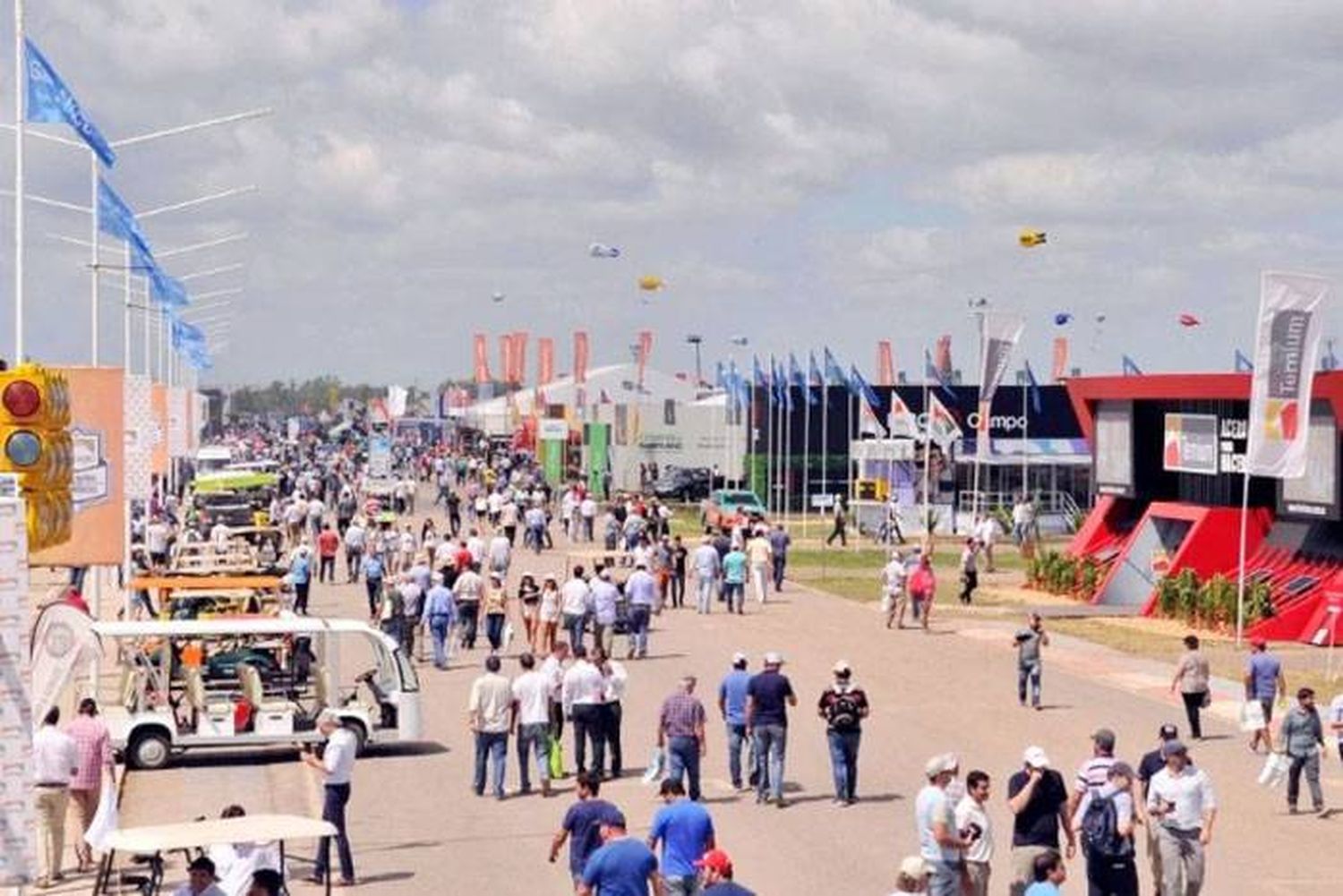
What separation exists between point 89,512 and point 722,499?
44.6m

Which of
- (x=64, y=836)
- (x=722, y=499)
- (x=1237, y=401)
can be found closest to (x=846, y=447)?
(x=722, y=499)

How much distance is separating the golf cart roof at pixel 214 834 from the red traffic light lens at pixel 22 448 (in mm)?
2729

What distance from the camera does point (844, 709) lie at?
19.7 metres

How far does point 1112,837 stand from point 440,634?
17.4 metres

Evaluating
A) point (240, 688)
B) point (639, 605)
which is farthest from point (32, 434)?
point (639, 605)

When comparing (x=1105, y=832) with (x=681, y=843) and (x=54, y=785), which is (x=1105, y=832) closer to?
(x=681, y=843)

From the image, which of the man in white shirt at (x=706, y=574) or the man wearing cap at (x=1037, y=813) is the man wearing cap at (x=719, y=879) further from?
the man in white shirt at (x=706, y=574)

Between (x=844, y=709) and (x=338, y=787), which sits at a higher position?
(x=844, y=709)

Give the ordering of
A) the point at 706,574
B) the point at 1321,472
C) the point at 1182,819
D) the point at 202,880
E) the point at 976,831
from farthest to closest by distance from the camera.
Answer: the point at 706,574 < the point at 1321,472 < the point at 1182,819 < the point at 976,831 < the point at 202,880

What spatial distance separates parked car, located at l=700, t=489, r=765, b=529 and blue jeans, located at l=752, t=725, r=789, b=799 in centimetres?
2777

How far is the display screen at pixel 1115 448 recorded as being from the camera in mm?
44062

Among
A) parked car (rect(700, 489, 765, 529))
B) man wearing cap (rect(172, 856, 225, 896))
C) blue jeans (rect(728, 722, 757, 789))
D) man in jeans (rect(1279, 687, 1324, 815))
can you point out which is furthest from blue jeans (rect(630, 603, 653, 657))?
man wearing cap (rect(172, 856, 225, 896))

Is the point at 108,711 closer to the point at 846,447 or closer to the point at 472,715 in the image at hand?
the point at 472,715

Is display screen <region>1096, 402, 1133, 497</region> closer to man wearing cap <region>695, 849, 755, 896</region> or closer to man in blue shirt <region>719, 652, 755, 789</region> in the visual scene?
man in blue shirt <region>719, 652, 755, 789</region>
